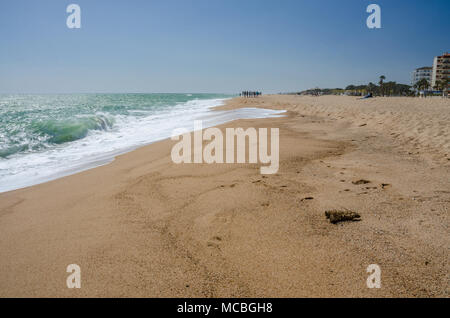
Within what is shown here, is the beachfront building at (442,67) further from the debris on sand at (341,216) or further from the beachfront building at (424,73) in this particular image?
the debris on sand at (341,216)

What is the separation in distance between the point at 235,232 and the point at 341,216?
1000mm

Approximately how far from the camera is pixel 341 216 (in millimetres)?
2258

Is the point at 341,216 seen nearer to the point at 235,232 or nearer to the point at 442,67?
the point at 235,232

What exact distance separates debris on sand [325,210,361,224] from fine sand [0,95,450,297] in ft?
0.17

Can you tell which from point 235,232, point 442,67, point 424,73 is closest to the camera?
point 235,232

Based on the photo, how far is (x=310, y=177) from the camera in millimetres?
3391

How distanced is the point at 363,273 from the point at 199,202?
172 cm

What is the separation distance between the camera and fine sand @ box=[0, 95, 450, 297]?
1597 mm
